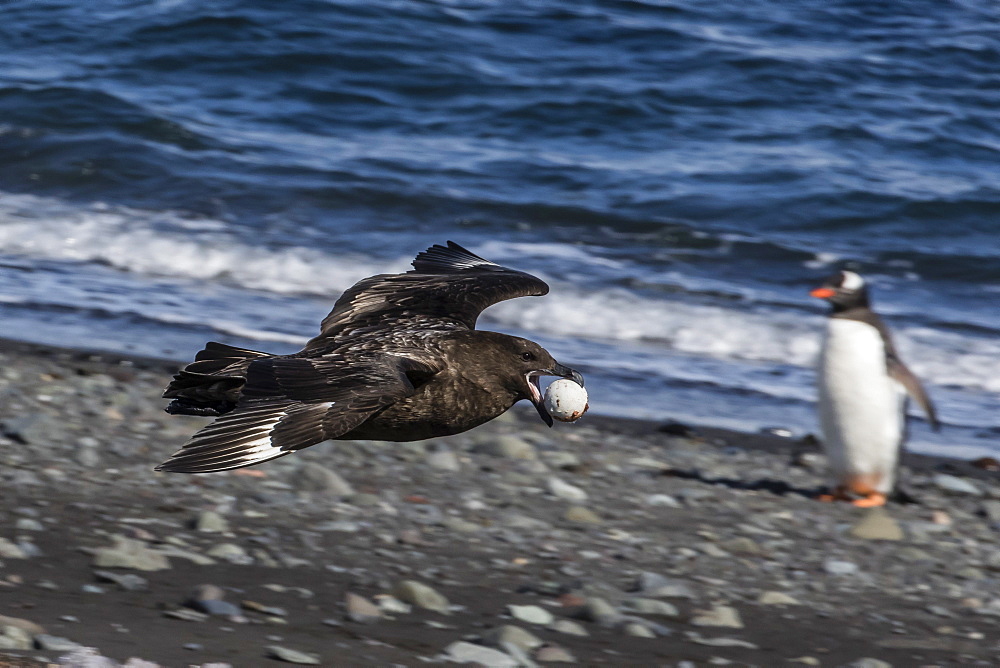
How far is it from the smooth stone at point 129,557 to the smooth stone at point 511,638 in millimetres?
1189

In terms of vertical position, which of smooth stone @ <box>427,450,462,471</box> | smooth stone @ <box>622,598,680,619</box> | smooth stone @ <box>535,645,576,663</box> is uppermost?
smooth stone @ <box>535,645,576,663</box>

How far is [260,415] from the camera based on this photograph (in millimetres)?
3572

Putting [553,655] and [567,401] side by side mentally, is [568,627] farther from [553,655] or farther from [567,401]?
[567,401]

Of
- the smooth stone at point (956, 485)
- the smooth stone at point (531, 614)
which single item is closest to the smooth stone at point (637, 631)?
the smooth stone at point (531, 614)

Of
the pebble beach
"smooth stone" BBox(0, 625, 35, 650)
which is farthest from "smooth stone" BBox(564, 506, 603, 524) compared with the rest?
"smooth stone" BBox(0, 625, 35, 650)

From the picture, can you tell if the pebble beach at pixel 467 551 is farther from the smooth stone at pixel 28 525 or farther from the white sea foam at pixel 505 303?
the white sea foam at pixel 505 303

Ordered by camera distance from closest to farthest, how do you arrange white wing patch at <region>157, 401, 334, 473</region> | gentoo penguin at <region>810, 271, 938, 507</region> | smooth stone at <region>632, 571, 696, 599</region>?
white wing patch at <region>157, 401, 334, 473</region> < smooth stone at <region>632, 571, 696, 599</region> < gentoo penguin at <region>810, 271, 938, 507</region>

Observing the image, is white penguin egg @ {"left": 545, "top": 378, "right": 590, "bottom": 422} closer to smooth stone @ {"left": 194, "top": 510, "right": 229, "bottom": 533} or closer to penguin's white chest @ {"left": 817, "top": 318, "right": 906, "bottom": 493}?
smooth stone @ {"left": 194, "top": 510, "right": 229, "bottom": 533}

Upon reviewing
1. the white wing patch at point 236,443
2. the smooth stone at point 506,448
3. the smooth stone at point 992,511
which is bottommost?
the smooth stone at point 992,511

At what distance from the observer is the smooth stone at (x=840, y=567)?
5.82m

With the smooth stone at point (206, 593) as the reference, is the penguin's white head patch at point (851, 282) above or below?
above

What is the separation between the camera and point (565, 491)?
634cm

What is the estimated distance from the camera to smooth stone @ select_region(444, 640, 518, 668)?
4.29 metres

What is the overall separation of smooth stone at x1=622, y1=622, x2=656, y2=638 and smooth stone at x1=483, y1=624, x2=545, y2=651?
0.39 metres
